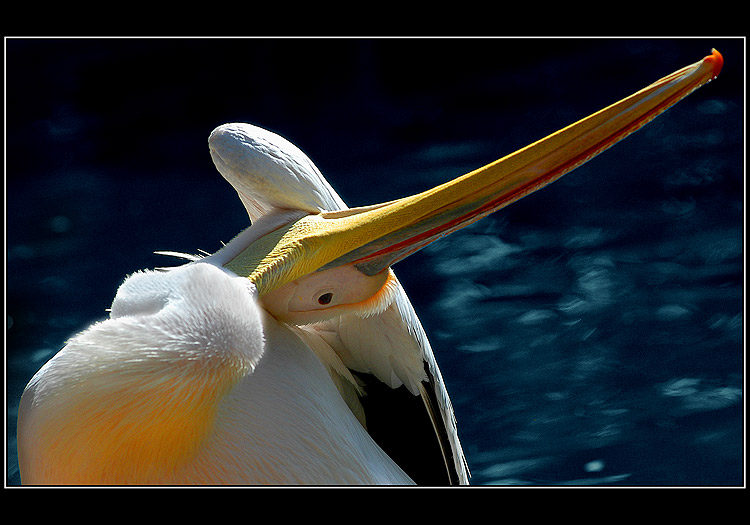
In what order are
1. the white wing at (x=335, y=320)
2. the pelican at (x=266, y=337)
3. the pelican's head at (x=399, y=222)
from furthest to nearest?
the white wing at (x=335, y=320) → the pelican's head at (x=399, y=222) → the pelican at (x=266, y=337)

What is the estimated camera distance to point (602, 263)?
15.4ft

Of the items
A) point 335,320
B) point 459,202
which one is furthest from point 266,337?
point 459,202

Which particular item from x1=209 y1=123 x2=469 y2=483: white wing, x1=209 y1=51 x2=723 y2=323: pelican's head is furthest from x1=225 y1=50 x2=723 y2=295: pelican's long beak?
x1=209 y1=123 x2=469 y2=483: white wing

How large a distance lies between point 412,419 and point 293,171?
835 millimetres

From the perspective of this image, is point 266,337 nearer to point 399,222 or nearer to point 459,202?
point 399,222

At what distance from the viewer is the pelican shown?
1.73 m

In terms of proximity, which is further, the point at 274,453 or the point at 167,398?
the point at 274,453

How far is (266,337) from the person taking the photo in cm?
210

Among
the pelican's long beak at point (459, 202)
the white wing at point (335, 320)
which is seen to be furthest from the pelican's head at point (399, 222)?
the white wing at point (335, 320)

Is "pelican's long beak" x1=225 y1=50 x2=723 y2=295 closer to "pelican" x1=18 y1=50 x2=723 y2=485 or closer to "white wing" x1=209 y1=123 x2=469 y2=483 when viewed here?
"pelican" x1=18 y1=50 x2=723 y2=485

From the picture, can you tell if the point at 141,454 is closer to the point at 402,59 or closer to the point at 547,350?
the point at 547,350

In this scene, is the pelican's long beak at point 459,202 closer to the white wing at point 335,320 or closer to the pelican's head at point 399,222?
the pelican's head at point 399,222

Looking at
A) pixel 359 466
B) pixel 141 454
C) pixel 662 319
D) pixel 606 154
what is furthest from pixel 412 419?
pixel 606 154

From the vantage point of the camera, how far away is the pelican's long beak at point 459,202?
197 centimetres
